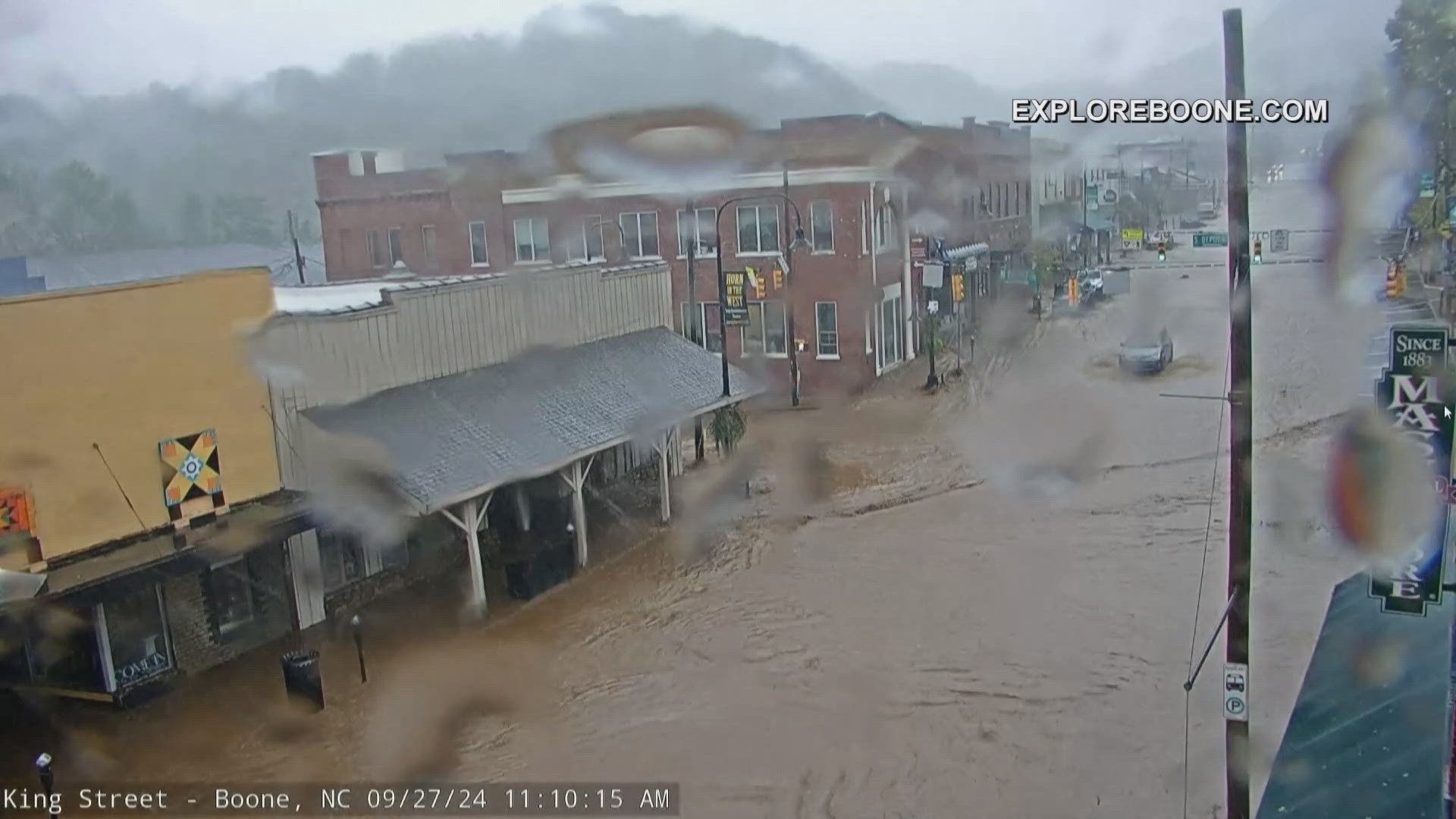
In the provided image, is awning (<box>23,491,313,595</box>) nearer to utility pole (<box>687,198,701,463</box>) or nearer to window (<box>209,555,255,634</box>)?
window (<box>209,555,255,634</box>)

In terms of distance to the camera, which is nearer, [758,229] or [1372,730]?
[1372,730]

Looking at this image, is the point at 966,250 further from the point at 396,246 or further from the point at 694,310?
the point at 396,246

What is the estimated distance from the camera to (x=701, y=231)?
13766 mm

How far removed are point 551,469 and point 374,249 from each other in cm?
524

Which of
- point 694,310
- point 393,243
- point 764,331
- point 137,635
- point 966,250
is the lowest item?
point 137,635

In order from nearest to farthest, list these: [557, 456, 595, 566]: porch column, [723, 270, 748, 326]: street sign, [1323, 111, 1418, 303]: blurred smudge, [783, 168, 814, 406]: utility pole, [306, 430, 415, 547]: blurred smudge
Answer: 1. [306, 430, 415, 547]: blurred smudge
2. [557, 456, 595, 566]: porch column
3. [1323, 111, 1418, 303]: blurred smudge
4. [723, 270, 748, 326]: street sign
5. [783, 168, 814, 406]: utility pole

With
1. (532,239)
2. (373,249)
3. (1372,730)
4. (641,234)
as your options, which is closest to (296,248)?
(373,249)

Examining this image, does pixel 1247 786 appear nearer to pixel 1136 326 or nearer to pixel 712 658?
pixel 712 658

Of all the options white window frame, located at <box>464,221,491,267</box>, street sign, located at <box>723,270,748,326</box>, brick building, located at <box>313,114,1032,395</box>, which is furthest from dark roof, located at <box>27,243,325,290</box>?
street sign, located at <box>723,270,748,326</box>

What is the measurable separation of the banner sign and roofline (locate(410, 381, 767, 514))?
4.34 meters

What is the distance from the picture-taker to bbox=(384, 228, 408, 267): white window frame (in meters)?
11.3

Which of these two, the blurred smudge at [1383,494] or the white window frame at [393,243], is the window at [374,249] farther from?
the blurred smudge at [1383,494]

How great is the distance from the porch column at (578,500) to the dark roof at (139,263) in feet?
7.30

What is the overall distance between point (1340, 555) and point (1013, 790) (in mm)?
3730
